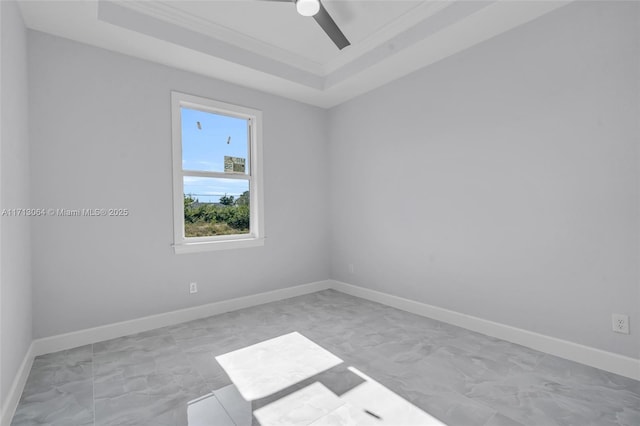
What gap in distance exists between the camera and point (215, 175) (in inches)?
142

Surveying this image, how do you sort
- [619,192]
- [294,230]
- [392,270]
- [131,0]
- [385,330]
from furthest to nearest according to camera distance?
1. [294,230]
2. [392,270]
3. [385,330]
4. [131,0]
5. [619,192]

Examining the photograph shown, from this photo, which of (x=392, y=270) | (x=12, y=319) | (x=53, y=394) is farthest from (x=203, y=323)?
(x=392, y=270)

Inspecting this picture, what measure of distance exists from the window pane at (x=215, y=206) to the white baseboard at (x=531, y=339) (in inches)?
80.4

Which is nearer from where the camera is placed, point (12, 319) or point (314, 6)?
point (12, 319)

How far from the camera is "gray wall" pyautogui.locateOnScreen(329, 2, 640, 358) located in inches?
84.4

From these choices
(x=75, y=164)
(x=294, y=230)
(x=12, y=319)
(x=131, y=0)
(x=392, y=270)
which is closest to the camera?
(x=12, y=319)

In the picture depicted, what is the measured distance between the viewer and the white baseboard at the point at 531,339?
6.95 feet

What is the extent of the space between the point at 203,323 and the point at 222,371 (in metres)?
1.10

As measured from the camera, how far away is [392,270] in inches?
147

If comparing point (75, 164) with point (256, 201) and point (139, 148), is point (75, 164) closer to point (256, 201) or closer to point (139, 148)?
point (139, 148)

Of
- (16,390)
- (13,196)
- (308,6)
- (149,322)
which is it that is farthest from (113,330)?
(308,6)

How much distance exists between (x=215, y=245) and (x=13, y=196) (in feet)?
5.81

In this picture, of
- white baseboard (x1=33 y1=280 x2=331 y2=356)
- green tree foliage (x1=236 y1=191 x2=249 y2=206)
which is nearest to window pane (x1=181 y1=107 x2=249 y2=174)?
green tree foliage (x1=236 y1=191 x2=249 y2=206)

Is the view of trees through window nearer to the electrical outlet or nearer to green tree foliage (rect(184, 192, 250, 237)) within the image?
green tree foliage (rect(184, 192, 250, 237))
